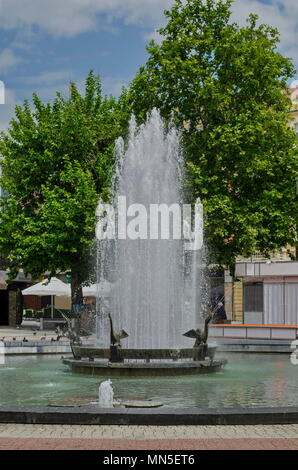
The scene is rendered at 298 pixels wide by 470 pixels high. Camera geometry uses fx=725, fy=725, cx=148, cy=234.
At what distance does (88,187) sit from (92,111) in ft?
19.0

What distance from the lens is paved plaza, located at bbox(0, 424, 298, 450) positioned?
25.8 ft

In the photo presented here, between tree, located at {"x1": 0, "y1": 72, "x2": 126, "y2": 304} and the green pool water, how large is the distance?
1594 centimetres

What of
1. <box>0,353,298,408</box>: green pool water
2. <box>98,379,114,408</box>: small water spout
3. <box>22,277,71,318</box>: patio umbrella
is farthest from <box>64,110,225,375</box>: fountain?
<box>22,277,71,318</box>: patio umbrella

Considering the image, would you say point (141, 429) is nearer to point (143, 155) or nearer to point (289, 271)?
point (143, 155)

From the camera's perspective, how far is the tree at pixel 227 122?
31.7 metres

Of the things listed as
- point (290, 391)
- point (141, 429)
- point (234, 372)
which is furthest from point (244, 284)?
point (141, 429)

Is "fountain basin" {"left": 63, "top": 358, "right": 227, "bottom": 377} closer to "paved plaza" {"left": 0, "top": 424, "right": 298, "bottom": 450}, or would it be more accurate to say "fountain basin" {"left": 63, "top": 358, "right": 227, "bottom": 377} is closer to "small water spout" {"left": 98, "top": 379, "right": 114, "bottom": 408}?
"small water spout" {"left": 98, "top": 379, "right": 114, "bottom": 408}

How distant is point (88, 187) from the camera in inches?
1335

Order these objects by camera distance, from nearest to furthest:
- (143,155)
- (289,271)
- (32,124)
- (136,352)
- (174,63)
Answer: (136,352) → (143,155) → (174,63) → (32,124) → (289,271)

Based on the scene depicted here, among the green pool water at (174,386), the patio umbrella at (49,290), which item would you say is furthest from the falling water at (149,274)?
the patio umbrella at (49,290)
